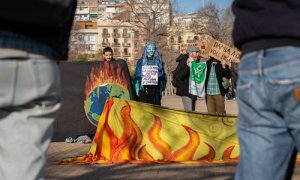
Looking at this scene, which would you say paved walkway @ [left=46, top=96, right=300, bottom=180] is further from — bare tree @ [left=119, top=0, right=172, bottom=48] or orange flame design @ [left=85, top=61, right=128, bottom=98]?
bare tree @ [left=119, top=0, right=172, bottom=48]

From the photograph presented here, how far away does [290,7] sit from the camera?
2291 mm

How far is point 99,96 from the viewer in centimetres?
1087

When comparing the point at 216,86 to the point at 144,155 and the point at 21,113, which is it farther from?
the point at 21,113

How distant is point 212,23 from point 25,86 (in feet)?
171

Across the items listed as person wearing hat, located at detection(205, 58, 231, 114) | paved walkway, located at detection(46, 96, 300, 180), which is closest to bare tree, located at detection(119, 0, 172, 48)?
person wearing hat, located at detection(205, 58, 231, 114)

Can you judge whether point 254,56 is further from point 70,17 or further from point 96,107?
point 96,107

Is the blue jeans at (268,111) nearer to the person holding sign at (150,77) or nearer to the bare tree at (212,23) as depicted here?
the person holding sign at (150,77)

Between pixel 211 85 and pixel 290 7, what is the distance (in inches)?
371

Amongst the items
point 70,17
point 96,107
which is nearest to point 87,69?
point 96,107

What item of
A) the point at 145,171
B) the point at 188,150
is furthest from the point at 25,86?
the point at 188,150

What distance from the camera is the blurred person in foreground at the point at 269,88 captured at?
224 cm

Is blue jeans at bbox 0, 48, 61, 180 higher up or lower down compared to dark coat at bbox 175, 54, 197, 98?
higher up

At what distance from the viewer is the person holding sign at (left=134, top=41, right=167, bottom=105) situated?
10859 mm

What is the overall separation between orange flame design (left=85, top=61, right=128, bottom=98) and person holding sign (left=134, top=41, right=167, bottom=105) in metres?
0.32
